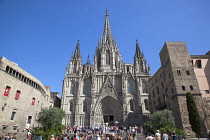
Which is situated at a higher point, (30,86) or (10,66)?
(10,66)

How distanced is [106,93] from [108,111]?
4.26 metres

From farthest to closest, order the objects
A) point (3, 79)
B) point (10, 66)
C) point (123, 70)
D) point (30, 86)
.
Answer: point (123, 70), point (30, 86), point (10, 66), point (3, 79)

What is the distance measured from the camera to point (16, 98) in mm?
20000

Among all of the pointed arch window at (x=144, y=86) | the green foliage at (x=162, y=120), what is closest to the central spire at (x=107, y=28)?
the pointed arch window at (x=144, y=86)

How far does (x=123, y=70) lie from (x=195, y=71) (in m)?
17.7

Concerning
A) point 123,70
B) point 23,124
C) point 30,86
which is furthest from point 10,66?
point 123,70

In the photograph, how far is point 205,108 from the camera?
18016mm

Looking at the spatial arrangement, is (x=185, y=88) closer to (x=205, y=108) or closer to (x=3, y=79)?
(x=205, y=108)

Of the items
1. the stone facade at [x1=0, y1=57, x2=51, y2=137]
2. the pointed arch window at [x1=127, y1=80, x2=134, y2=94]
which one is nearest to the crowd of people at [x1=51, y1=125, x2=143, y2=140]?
the stone facade at [x1=0, y1=57, x2=51, y2=137]

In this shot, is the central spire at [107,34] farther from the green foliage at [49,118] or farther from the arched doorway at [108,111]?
the green foliage at [49,118]

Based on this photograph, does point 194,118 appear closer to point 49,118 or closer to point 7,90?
point 49,118

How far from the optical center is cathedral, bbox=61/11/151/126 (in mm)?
31547

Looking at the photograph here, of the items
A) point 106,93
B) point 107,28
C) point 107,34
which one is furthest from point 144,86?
point 107,28

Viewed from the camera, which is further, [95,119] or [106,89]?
[106,89]
